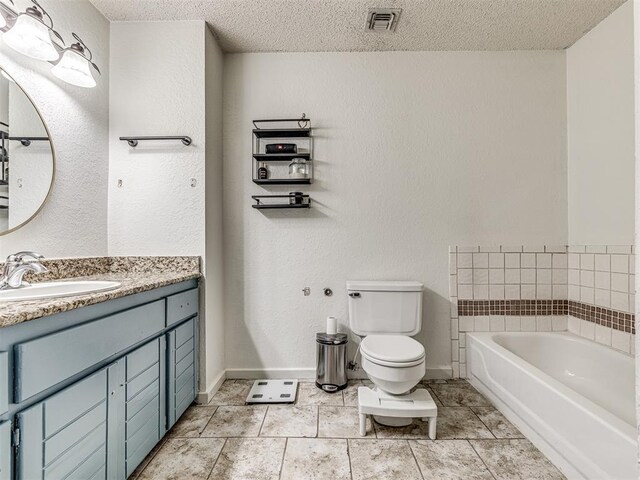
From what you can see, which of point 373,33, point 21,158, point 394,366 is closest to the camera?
point 21,158

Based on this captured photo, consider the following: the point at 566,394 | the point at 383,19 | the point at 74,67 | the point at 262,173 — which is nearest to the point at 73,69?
the point at 74,67

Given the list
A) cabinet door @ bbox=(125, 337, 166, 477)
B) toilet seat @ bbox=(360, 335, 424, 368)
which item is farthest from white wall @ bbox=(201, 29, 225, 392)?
toilet seat @ bbox=(360, 335, 424, 368)

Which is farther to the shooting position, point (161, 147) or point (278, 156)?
point (278, 156)

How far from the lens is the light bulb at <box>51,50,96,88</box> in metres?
1.54

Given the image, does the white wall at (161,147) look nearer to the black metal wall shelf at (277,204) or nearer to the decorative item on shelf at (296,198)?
the black metal wall shelf at (277,204)

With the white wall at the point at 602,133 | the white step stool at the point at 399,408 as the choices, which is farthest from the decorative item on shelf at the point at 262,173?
the white wall at the point at 602,133

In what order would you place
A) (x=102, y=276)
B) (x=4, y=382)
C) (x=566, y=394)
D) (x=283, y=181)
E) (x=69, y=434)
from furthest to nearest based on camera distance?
1. (x=283, y=181)
2. (x=102, y=276)
3. (x=566, y=394)
4. (x=69, y=434)
5. (x=4, y=382)

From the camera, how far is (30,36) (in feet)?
4.39

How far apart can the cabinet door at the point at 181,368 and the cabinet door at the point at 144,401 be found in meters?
0.06

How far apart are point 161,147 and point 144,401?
1.48 m

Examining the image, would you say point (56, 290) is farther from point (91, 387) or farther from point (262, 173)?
point (262, 173)

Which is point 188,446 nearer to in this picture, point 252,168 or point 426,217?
point 252,168

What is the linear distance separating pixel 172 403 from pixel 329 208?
5.04 feet

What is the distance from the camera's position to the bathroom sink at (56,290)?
43.6 inches
